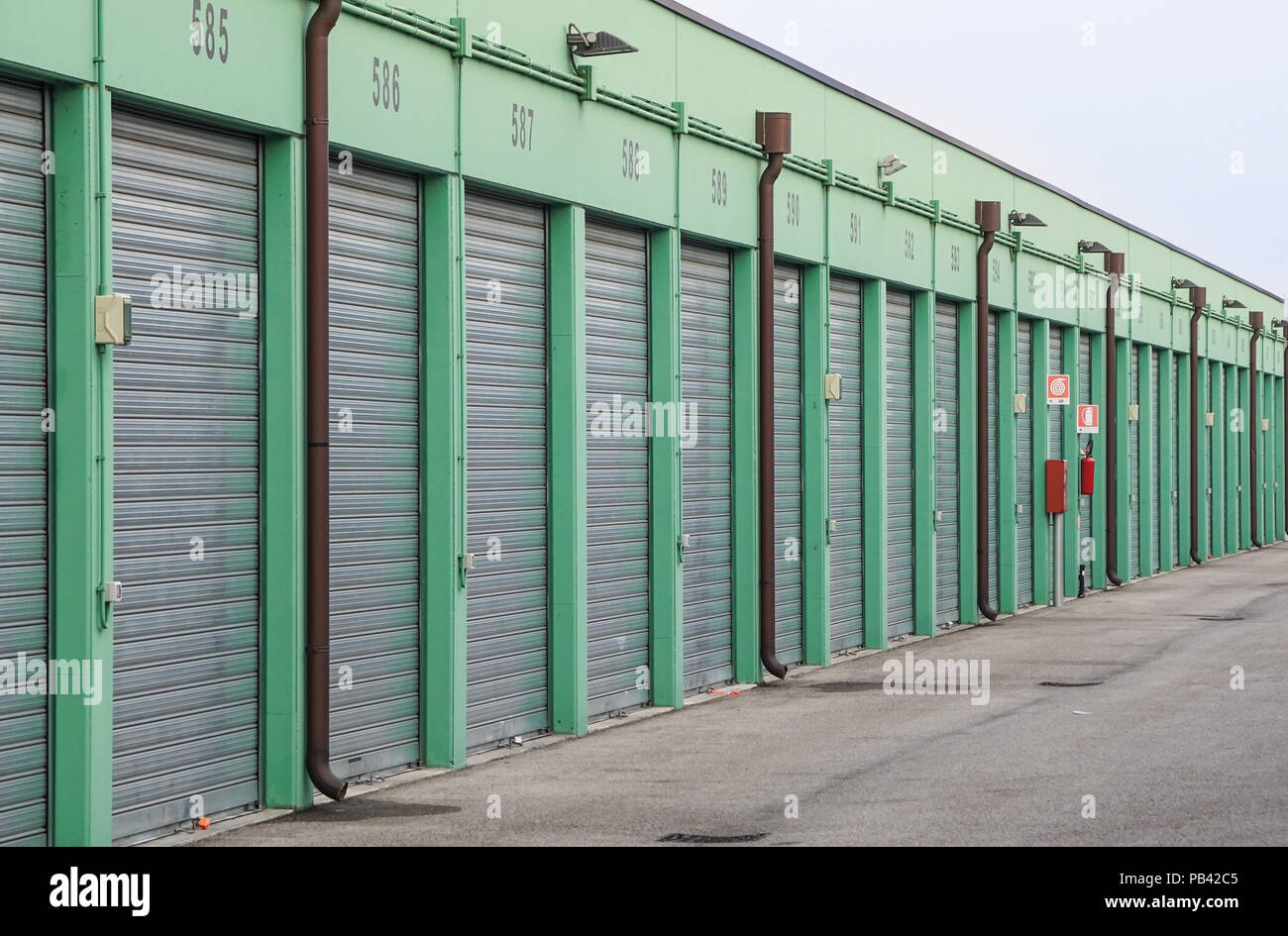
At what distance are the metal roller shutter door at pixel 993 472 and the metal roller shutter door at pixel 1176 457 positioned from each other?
1287cm

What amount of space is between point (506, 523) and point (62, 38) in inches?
219

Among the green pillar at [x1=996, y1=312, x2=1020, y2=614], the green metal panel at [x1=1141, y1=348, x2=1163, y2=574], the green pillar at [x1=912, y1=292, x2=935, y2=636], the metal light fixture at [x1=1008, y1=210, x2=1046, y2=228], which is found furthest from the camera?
the green metal panel at [x1=1141, y1=348, x2=1163, y2=574]

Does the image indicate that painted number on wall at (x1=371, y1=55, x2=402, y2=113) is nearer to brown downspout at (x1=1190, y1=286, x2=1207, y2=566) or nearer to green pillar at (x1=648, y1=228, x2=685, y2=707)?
green pillar at (x1=648, y1=228, x2=685, y2=707)

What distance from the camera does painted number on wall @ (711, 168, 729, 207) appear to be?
53.7 feet

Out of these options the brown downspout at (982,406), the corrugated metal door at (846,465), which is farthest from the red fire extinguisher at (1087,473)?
the corrugated metal door at (846,465)

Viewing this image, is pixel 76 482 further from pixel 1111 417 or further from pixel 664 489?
pixel 1111 417

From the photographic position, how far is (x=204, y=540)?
10.2 metres

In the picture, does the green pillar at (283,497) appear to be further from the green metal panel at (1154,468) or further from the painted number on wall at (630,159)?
the green metal panel at (1154,468)

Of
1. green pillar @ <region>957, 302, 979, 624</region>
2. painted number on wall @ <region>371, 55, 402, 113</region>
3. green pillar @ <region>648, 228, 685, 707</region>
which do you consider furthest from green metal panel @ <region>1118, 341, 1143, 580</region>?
painted number on wall @ <region>371, 55, 402, 113</region>

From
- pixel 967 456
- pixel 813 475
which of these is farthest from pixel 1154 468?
pixel 813 475

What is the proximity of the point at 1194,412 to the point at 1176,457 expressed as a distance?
3.41 ft

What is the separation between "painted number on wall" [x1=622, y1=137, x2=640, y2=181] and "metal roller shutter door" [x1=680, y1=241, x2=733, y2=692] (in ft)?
4.57
